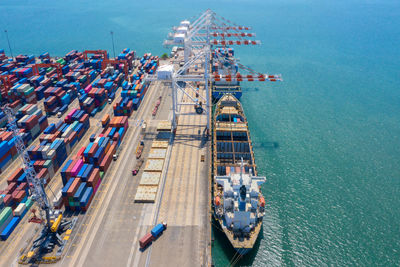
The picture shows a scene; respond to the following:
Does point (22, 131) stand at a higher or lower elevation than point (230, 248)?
higher

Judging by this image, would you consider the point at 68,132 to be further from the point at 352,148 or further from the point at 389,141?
the point at 389,141

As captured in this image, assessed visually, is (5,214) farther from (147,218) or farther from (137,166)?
(137,166)

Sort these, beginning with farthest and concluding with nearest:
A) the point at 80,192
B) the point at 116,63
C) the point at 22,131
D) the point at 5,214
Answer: the point at 116,63 < the point at 22,131 < the point at 80,192 < the point at 5,214

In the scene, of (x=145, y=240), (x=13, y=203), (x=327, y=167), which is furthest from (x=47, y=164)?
(x=327, y=167)

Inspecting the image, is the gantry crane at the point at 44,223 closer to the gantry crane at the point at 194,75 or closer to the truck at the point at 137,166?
the truck at the point at 137,166

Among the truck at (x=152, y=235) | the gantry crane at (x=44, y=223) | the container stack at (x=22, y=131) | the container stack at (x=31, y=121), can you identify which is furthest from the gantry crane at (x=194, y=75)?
the gantry crane at (x=44, y=223)

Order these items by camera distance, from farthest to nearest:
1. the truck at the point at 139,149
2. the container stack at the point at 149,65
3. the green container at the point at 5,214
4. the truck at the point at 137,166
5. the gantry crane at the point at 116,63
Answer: the container stack at the point at 149,65 → the gantry crane at the point at 116,63 → the truck at the point at 139,149 → the truck at the point at 137,166 → the green container at the point at 5,214

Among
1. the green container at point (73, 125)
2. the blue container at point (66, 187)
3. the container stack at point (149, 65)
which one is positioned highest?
the container stack at point (149, 65)

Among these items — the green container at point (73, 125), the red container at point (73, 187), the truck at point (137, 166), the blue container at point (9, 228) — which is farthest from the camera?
the green container at point (73, 125)
